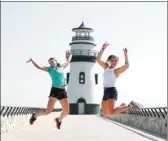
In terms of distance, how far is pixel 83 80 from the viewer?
73.1 metres

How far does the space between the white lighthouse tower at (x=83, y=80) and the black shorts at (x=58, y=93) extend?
6065cm

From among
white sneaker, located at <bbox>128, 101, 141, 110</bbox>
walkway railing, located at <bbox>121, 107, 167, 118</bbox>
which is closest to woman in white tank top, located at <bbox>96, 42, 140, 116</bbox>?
white sneaker, located at <bbox>128, 101, 141, 110</bbox>

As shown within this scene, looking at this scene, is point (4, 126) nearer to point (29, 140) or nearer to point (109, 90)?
point (29, 140)

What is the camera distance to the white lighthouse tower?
6976 centimetres

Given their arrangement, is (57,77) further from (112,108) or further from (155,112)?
(155,112)

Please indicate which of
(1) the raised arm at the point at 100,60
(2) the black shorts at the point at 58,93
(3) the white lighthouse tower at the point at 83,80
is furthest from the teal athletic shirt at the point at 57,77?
(3) the white lighthouse tower at the point at 83,80

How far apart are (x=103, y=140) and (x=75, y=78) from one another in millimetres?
53797

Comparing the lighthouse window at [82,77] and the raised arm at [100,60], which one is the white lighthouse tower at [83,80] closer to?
the lighthouse window at [82,77]

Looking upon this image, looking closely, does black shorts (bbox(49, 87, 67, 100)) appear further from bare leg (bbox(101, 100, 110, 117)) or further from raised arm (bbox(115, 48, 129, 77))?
raised arm (bbox(115, 48, 129, 77))

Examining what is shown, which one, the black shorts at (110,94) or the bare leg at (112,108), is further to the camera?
the black shorts at (110,94)

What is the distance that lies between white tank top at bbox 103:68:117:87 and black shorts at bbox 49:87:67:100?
2.52ft

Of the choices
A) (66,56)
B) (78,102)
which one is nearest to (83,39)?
(78,102)

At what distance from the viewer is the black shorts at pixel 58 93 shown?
824cm

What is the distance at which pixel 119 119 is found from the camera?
4131cm
